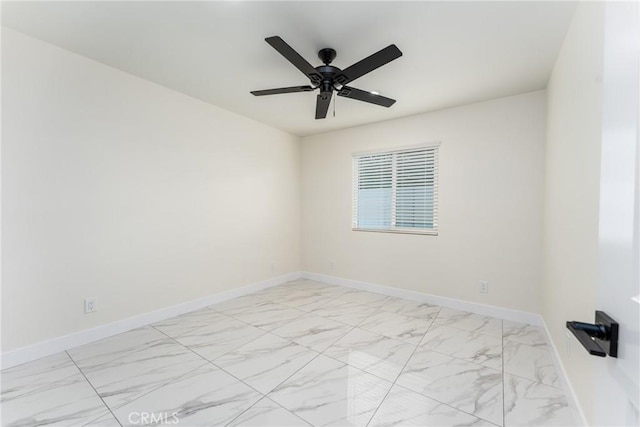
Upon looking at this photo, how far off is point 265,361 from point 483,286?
259cm

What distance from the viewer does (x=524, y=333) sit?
2670 mm

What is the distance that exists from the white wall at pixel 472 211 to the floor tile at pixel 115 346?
272cm

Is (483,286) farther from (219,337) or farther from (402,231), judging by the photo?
(219,337)

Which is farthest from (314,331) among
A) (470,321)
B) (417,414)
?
(470,321)

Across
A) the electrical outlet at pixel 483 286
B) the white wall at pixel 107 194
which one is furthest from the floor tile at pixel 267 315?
the electrical outlet at pixel 483 286

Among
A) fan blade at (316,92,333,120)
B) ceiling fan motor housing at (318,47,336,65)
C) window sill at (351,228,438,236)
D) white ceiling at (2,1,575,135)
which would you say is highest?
white ceiling at (2,1,575,135)

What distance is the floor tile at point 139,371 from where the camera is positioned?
1784mm

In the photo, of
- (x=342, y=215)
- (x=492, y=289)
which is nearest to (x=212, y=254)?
(x=342, y=215)

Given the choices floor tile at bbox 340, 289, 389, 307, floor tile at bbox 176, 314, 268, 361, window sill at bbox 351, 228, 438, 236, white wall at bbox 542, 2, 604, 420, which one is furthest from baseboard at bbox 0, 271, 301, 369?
white wall at bbox 542, 2, 604, 420

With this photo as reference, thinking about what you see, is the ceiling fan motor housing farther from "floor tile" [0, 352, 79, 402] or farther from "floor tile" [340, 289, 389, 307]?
"floor tile" [0, 352, 79, 402]

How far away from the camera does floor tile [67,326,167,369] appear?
2162 mm

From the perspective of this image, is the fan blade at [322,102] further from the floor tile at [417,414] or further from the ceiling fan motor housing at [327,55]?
the floor tile at [417,414]

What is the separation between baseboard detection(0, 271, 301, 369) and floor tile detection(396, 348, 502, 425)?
2.44m

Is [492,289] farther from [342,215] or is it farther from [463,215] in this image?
[342,215]
